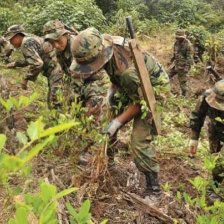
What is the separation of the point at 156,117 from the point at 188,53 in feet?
20.5

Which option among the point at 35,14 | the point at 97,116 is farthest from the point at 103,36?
the point at 35,14

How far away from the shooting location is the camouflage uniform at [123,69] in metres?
3.08

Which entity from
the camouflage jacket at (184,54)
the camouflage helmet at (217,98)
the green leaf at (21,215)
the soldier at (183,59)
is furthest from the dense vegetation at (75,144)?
the camouflage jacket at (184,54)

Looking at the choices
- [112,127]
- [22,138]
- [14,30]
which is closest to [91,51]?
[112,127]

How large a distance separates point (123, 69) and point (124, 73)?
0.14 metres

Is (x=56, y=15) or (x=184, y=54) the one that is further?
(x=56, y=15)

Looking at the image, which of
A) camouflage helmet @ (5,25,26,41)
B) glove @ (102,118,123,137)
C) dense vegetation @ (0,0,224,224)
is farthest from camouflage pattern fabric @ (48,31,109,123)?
camouflage helmet @ (5,25,26,41)

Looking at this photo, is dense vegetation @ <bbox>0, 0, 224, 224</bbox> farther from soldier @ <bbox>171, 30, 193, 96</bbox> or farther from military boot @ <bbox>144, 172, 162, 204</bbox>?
soldier @ <bbox>171, 30, 193, 96</bbox>

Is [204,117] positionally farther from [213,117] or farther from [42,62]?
[42,62]

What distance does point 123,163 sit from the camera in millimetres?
4246

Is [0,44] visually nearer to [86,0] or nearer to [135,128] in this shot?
[86,0]

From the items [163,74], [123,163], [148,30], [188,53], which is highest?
[163,74]

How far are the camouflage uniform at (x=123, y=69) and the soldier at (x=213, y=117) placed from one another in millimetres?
504

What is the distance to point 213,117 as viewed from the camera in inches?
146
